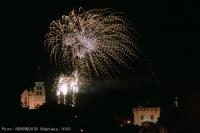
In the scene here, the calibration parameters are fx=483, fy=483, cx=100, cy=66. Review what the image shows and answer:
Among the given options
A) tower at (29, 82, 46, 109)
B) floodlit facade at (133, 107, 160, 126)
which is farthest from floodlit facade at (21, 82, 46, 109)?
floodlit facade at (133, 107, 160, 126)

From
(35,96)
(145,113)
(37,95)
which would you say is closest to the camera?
(145,113)

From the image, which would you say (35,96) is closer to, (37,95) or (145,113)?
(37,95)

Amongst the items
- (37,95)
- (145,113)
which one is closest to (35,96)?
(37,95)

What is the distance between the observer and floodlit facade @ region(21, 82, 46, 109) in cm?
8459

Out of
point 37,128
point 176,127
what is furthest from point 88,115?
point 37,128

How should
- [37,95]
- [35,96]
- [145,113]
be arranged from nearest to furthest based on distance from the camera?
[145,113], [35,96], [37,95]

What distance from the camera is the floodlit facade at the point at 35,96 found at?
84.6 meters

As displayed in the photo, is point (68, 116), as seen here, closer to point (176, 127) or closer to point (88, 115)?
point (88, 115)

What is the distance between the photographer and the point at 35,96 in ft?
283

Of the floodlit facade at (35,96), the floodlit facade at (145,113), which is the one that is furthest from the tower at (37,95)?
the floodlit facade at (145,113)

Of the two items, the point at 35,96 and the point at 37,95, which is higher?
the point at 37,95

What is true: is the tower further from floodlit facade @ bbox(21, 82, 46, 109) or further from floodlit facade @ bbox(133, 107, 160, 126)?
floodlit facade @ bbox(133, 107, 160, 126)

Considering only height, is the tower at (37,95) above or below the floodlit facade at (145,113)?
above

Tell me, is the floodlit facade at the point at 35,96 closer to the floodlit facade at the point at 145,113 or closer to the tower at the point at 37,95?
the tower at the point at 37,95
